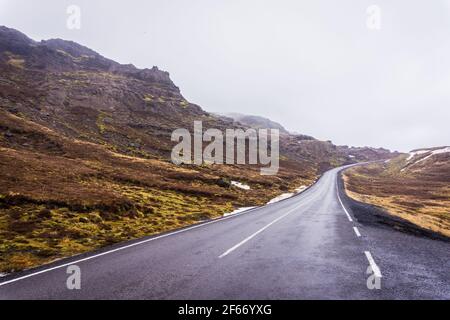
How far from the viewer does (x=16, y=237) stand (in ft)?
52.3

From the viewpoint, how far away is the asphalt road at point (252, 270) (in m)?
7.57

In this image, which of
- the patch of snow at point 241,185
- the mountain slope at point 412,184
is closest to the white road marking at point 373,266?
the mountain slope at point 412,184

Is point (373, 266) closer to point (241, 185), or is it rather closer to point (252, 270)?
point (252, 270)

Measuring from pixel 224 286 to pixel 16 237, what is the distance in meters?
13.0

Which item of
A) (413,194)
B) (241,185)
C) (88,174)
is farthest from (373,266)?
(413,194)

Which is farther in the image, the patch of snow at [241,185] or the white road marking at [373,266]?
the patch of snow at [241,185]

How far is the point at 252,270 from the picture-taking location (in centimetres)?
947

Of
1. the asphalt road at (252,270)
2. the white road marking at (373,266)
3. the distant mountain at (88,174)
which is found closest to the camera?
the asphalt road at (252,270)

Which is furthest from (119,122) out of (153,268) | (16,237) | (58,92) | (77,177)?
(153,268)

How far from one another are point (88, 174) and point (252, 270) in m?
32.0

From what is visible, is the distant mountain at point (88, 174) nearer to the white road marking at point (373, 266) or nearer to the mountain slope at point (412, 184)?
the white road marking at point (373, 266)

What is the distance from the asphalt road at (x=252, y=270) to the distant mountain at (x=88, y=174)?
3193 millimetres
